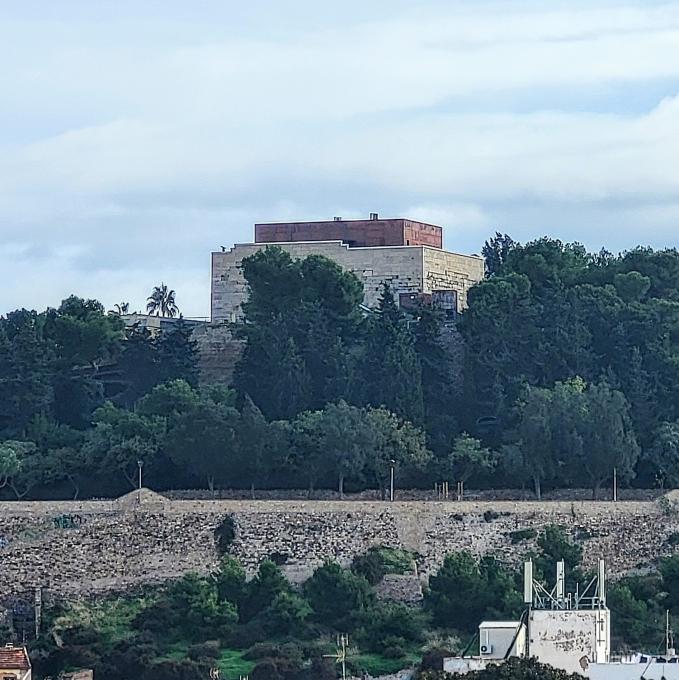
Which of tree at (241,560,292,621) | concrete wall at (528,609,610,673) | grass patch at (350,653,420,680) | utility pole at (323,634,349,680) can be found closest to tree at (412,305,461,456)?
tree at (241,560,292,621)

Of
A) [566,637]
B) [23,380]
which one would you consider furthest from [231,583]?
[566,637]

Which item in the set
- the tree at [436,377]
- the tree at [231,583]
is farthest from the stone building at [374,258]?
the tree at [231,583]

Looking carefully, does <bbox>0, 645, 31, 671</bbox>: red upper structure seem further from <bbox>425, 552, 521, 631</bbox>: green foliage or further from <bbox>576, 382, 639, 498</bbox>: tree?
<bbox>576, 382, 639, 498</bbox>: tree

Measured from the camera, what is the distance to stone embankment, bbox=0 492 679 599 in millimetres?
69750

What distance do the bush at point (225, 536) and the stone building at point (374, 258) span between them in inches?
592

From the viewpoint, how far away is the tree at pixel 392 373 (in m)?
75.9

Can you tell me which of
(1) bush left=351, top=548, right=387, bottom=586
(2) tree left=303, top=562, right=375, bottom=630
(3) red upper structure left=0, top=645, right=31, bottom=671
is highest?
(1) bush left=351, top=548, right=387, bottom=586

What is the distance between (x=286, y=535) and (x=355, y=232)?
719 inches

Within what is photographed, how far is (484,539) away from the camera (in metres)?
70.0

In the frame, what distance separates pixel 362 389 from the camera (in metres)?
76.7

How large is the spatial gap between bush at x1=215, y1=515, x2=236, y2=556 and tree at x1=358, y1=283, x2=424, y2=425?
6.61m

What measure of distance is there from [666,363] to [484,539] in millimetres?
9033

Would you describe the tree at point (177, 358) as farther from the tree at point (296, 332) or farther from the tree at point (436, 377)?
the tree at point (436, 377)

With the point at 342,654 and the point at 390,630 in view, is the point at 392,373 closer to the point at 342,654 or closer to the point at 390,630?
the point at 390,630
